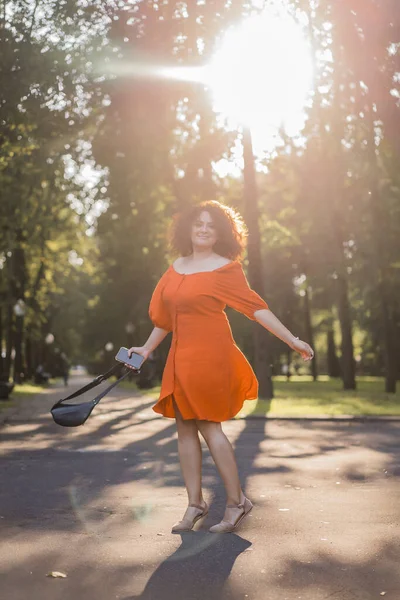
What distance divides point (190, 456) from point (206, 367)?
582mm

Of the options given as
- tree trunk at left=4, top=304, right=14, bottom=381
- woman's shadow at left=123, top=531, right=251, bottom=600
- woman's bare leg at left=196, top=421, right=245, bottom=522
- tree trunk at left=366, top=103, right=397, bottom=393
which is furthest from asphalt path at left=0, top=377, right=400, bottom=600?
tree trunk at left=4, top=304, right=14, bottom=381

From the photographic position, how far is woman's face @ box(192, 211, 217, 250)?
689 centimetres

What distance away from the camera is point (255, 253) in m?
25.1

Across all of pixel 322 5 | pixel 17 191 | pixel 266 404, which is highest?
pixel 322 5

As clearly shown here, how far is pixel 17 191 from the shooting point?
2391 cm

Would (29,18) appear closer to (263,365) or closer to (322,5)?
(322,5)

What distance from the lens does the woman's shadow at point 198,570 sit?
4879mm

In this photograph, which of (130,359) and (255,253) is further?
(255,253)

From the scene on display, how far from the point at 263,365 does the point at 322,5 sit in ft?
33.1

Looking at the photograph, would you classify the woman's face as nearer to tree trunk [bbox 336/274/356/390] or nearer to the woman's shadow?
the woman's shadow

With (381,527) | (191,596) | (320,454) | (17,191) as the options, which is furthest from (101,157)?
(191,596)

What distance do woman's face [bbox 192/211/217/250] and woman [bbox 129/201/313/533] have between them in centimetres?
14

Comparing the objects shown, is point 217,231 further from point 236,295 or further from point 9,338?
point 9,338

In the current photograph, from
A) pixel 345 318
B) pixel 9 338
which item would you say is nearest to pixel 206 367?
pixel 345 318
